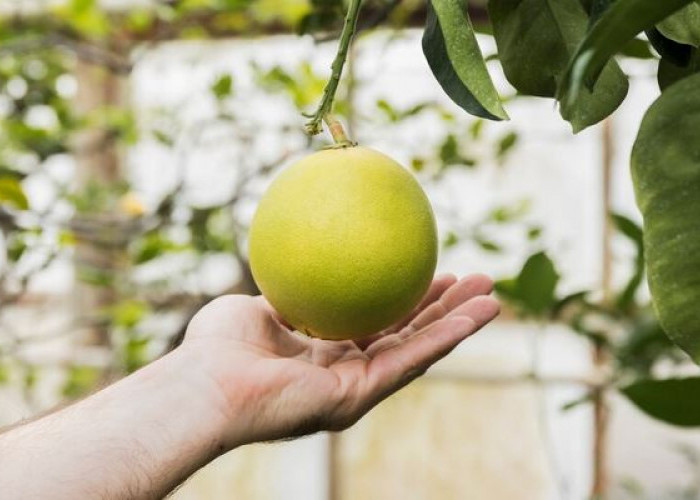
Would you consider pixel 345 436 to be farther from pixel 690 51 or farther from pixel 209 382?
pixel 690 51

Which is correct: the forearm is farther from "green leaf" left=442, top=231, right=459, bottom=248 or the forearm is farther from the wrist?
"green leaf" left=442, top=231, right=459, bottom=248

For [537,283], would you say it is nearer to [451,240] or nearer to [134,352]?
[451,240]

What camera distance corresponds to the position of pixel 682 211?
36cm

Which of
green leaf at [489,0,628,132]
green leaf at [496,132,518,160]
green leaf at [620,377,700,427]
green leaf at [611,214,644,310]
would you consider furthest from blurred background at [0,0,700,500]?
green leaf at [489,0,628,132]

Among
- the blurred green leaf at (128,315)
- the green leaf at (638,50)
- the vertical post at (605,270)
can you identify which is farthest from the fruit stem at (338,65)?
the vertical post at (605,270)

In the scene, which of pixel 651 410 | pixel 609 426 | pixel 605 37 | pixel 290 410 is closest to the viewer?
pixel 605 37

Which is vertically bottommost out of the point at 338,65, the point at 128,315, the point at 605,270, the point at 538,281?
the point at 605,270

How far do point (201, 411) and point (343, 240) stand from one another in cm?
27

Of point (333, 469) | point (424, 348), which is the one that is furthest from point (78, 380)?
point (424, 348)

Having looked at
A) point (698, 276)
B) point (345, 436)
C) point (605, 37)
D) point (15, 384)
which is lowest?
point (345, 436)

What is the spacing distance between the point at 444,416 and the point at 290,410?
1.73 metres

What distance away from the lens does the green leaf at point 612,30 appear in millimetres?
286

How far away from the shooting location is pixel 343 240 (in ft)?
1.78

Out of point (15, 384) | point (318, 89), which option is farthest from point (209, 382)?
point (15, 384)
